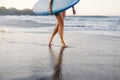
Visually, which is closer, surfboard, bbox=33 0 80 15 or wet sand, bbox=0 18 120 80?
wet sand, bbox=0 18 120 80

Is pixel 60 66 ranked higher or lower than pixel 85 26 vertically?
higher

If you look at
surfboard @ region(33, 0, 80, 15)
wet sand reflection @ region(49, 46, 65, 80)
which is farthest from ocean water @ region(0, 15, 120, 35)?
wet sand reflection @ region(49, 46, 65, 80)

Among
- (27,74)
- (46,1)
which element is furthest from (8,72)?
(46,1)

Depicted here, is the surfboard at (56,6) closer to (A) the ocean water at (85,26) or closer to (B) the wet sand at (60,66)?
(B) the wet sand at (60,66)

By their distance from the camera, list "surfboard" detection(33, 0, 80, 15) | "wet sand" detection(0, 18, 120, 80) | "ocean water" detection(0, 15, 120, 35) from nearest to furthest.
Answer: "wet sand" detection(0, 18, 120, 80) → "surfboard" detection(33, 0, 80, 15) → "ocean water" detection(0, 15, 120, 35)

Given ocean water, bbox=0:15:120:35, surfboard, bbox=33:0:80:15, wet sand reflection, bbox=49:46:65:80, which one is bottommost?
ocean water, bbox=0:15:120:35

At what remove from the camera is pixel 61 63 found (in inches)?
192

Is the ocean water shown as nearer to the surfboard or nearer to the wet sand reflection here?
the surfboard

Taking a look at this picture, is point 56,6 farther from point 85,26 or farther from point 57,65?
point 85,26

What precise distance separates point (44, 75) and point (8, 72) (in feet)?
1.75

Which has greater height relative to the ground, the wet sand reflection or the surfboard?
the surfboard

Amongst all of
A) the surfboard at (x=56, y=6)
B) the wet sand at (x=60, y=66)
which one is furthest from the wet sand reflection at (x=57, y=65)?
the surfboard at (x=56, y=6)

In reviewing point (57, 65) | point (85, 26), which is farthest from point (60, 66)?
point (85, 26)

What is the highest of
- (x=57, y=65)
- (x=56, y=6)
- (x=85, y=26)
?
(x=56, y=6)
